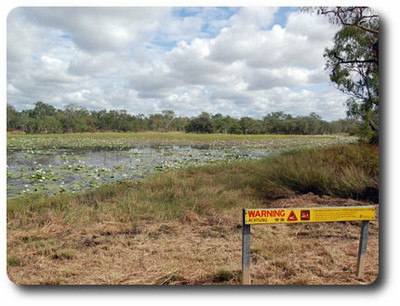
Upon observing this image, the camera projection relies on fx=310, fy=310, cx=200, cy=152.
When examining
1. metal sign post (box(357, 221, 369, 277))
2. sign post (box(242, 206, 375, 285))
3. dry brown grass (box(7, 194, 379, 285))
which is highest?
sign post (box(242, 206, 375, 285))

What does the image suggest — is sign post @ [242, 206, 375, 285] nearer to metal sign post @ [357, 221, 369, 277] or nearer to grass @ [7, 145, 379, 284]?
metal sign post @ [357, 221, 369, 277]

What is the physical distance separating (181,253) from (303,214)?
1.60 m

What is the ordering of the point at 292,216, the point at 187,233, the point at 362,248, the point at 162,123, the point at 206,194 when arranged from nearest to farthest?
the point at 292,216 < the point at 362,248 < the point at 187,233 < the point at 206,194 < the point at 162,123

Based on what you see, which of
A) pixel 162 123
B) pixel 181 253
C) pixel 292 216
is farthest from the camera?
pixel 162 123

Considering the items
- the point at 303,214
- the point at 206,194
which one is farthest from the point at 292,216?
the point at 206,194

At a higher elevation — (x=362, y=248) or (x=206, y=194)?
(x=206, y=194)

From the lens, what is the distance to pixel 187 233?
440cm

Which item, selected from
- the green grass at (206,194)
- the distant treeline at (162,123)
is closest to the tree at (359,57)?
the green grass at (206,194)

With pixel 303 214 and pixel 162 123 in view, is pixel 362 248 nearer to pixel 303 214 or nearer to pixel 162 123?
pixel 303 214

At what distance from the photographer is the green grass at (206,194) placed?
5090 mm

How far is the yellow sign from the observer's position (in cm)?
266

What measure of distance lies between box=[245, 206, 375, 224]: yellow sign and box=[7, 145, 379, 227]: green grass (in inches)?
91.5

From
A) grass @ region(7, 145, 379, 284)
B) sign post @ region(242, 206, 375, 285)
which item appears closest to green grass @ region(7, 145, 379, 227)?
grass @ region(7, 145, 379, 284)

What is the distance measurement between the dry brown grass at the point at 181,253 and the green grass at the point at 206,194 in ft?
0.87
